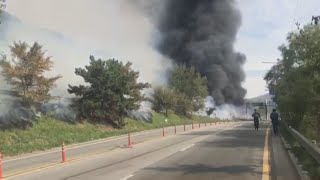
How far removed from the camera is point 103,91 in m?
46.2

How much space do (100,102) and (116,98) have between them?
132 cm

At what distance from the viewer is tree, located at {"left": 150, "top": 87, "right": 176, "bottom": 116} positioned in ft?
239

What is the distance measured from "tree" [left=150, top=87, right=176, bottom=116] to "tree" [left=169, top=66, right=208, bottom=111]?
1107 centimetres

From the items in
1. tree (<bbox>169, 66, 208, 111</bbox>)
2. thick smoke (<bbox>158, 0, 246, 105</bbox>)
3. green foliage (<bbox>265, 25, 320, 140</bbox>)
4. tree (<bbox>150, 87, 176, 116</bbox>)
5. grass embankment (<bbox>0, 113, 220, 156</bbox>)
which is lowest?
grass embankment (<bbox>0, 113, 220, 156</bbox>)

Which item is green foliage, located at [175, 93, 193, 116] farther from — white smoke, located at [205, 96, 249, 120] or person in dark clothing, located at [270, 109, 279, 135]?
person in dark clothing, located at [270, 109, 279, 135]

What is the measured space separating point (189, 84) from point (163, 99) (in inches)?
605

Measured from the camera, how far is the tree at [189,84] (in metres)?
86.4

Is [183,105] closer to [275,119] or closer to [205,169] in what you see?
[275,119]

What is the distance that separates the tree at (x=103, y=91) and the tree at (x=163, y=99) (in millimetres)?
23839

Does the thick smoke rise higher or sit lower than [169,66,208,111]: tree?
higher

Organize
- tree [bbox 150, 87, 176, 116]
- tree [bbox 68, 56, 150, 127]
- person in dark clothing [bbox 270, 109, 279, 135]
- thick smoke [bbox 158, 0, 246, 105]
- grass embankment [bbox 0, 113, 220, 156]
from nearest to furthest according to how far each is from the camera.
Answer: grass embankment [bbox 0, 113, 220, 156] < person in dark clothing [bbox 270, 109, 279, 135] < tree [bbox 68, 56, 150, 127] < tree [bbox 150, 87, 176, 116] < thick smoke [bbox 158, 0, 246, 105]

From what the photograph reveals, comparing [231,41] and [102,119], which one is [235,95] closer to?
[231,41]

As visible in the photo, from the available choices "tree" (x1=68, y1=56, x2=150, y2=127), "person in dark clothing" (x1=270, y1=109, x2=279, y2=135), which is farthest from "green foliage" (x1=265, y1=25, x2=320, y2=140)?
"tree" (x1=68, y1=56, x2=150, y2=127)

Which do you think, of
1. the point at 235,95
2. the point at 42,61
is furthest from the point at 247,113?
the point at 42,61
